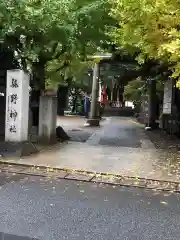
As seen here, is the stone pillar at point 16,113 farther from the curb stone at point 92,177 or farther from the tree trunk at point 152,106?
the tree trunk at point 152,106

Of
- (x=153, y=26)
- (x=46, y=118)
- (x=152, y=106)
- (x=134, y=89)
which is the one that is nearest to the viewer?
(x=153, y=26)

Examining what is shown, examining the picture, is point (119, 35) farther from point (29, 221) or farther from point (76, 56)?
point (29, 221)

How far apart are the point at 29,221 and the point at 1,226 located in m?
0.45

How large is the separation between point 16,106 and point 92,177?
409 centimetres

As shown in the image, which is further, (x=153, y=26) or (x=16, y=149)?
(x=16, y=149)

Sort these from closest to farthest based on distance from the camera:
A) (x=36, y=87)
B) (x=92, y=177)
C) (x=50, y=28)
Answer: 1. (x=92, y=177)
2. (x=50, y=28)
3. (x=36, y=87)

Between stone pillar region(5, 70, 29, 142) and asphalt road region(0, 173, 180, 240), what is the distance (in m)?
3.31

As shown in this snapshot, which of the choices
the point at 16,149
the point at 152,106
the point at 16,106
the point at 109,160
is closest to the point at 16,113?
the point at 16,106

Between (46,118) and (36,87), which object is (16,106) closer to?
(46,118)

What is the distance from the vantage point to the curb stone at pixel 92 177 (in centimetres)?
786

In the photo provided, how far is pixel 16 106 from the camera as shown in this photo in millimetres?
11094

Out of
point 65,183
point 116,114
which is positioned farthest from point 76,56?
point 116,114

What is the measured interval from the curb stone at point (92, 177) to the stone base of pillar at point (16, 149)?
104 cm

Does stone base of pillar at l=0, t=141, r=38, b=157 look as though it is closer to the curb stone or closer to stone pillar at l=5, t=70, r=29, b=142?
stone pillar at l=5, t=70, r=29, b=142
